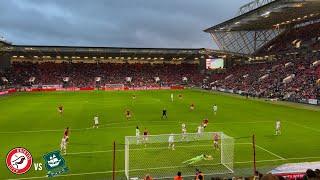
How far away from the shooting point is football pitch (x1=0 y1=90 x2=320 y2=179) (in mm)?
24516

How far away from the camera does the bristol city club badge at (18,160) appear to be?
14.6 meters

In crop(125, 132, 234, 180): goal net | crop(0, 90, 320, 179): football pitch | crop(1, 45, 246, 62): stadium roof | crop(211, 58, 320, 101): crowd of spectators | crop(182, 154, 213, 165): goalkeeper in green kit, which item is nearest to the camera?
crop(125, 132, 234, 180): goal net

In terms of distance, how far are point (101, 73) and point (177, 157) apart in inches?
4107

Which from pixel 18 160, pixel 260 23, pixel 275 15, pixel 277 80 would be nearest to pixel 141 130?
pixel 18 160

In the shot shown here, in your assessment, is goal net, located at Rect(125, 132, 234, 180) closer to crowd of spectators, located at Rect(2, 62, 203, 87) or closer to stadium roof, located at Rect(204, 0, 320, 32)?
stadium roof, located at Rect(204, 0, 320, 32)

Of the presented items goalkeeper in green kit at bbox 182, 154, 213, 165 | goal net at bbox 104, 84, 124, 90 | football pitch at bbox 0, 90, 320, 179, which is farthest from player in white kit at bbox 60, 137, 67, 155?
goal net at bbox 104, 84, 124, 90

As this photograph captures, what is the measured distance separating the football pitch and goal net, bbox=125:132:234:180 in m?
0.17

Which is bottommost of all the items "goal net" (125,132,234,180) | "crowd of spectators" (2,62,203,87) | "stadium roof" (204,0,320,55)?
"goal net" (125,132,234,180)

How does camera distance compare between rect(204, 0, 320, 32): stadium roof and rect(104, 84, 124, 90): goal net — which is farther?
rect(104, 84, 124, 90): goal net

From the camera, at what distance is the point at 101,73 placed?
127312 mm

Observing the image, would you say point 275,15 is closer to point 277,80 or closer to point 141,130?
point 277,80

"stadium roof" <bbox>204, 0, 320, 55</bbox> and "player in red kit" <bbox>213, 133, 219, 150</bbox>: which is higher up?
"stadium roof" <bbox>204, 0, 320, 55</bbox>

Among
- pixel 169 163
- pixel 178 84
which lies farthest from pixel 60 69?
pixel 169 163

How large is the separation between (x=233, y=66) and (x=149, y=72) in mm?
30916
